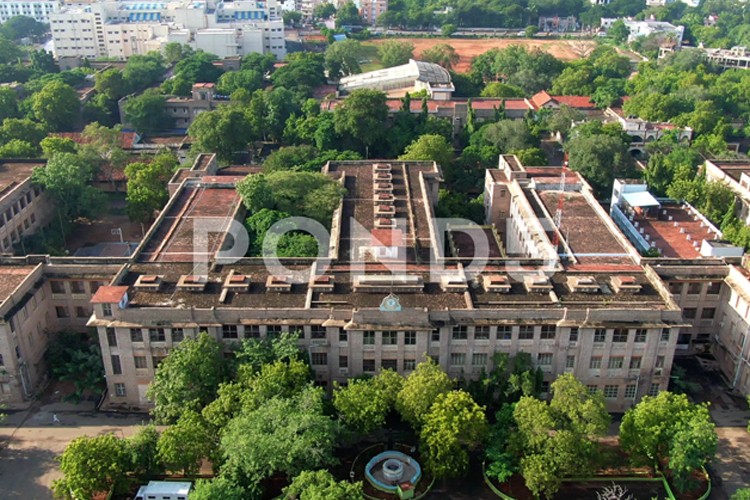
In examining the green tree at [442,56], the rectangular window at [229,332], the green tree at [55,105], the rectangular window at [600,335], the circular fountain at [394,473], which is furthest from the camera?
the green tree at [442,56]

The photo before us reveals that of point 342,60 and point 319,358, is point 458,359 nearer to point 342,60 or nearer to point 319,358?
point 319,358

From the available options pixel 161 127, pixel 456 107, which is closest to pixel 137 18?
pixel 161 127

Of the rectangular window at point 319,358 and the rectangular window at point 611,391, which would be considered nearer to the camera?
the rectangular window at point 319,358

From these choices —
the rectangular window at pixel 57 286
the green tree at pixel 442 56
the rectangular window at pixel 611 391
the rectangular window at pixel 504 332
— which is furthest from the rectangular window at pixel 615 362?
the green tree at pixel 442 56

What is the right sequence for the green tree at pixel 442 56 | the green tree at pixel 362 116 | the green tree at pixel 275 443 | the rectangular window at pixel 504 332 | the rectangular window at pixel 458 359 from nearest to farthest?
the green tree at pixel 275 443, the rectangular window at pixel 504 332, the rectangular window at pixel 458 359, the green tree at pixel 362 116, the green tree at pixel 442 56

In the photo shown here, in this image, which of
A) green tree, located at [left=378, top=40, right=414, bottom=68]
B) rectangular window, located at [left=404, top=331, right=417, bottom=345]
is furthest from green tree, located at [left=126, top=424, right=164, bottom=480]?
green tree, located at [left=378, top=40, right=414, bottom=68]

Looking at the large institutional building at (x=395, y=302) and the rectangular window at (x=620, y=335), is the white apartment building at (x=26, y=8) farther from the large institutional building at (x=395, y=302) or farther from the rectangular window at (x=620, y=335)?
the rectangular window at (x=620, y=335)

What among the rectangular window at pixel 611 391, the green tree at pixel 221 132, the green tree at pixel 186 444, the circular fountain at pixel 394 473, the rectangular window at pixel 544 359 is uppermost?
the green tree at pixel 221 132

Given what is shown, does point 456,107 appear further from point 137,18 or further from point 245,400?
point 137,18
